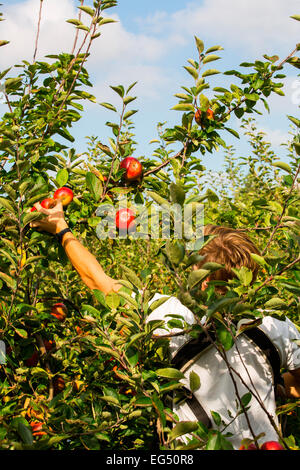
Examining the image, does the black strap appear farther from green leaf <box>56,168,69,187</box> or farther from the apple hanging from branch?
green leaf <box>56,168,69,187</box>

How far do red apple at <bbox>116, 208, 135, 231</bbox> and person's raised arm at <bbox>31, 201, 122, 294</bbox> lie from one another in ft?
1.08

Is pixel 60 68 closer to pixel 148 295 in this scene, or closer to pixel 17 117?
pixel 17 117

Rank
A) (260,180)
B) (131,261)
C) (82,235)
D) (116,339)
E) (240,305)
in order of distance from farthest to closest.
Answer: (131,261) → (260,180) → (82,235) → (116,339) → (240,305)

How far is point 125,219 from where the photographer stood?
2.02m

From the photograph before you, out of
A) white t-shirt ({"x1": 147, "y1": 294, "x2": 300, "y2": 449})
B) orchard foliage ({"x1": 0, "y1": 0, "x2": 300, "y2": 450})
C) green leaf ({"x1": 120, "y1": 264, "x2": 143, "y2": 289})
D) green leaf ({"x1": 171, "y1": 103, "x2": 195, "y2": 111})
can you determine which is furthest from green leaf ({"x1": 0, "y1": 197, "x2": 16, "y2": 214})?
green leaf ({"x1": 171, "y1": 103, "x2": 195, "y2": 111})

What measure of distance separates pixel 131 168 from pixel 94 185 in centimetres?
30

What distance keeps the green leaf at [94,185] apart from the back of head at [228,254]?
1.91 feet

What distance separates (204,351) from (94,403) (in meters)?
0.46

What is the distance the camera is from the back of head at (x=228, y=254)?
1.57 metres

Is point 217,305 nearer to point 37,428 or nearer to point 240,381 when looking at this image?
point 240,381

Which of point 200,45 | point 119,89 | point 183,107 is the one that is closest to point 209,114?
point 183,107

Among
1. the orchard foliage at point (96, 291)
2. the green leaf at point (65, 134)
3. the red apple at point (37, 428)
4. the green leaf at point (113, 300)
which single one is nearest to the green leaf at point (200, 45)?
the orchard foliage at point (96, 291)
